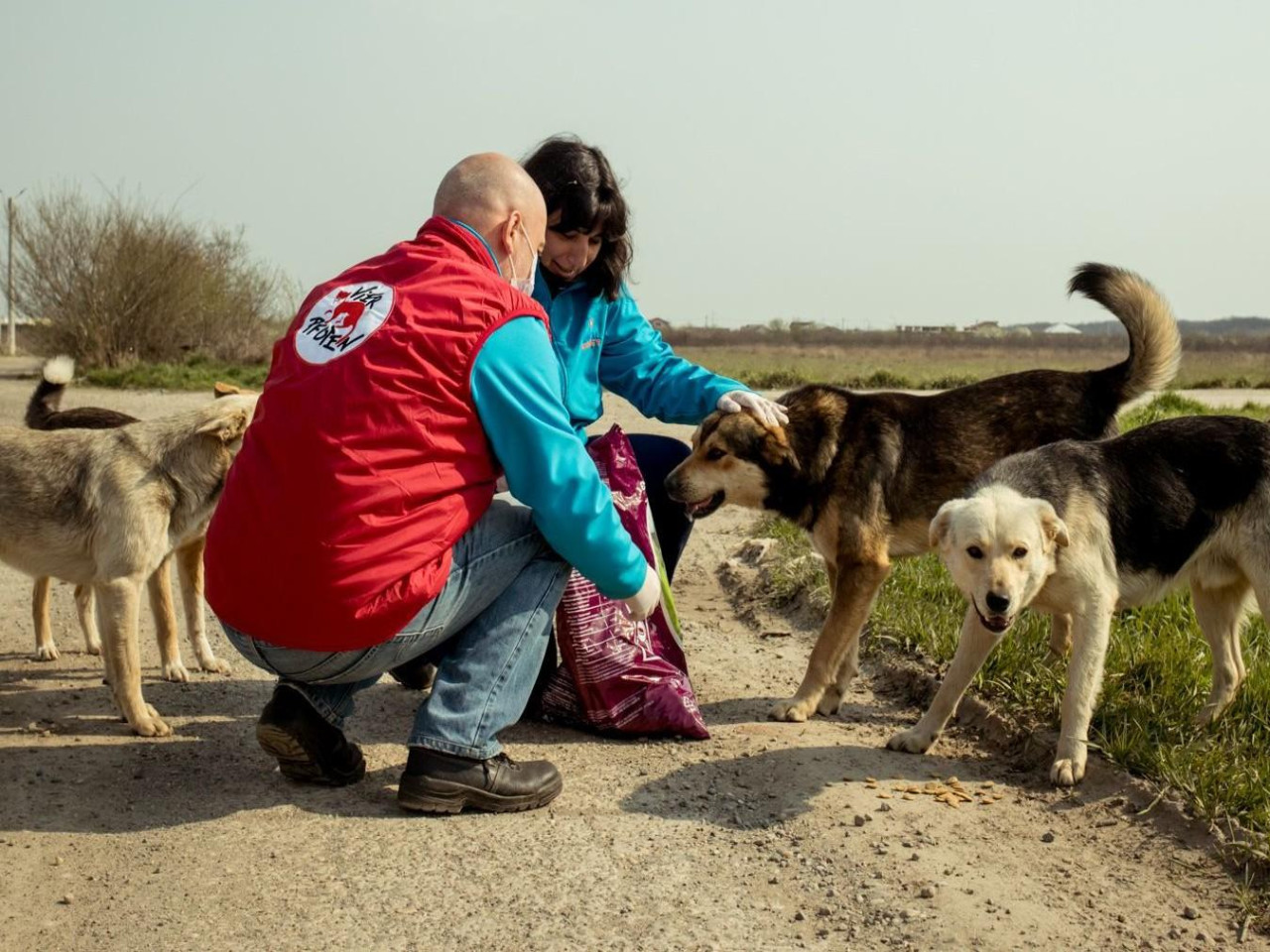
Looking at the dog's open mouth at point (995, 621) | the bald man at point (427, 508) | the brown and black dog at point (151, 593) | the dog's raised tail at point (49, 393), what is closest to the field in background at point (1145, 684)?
the dog's open mouth at point (995, 621)

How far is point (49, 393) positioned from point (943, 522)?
4460 mm

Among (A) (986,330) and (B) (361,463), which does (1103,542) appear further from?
(A) (986,330)

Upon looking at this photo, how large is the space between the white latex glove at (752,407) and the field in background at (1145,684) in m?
1.30

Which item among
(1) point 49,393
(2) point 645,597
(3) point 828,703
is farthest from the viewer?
(1) point 49,393

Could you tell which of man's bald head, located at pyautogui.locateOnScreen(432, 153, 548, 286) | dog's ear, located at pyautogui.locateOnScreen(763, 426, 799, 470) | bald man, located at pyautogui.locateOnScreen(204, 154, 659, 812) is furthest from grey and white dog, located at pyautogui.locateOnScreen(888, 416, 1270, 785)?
man's bald head, located at pyautogui.locateOnScreen(432, 153, 548, 286)

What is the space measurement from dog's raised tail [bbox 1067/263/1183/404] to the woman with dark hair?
5.31 ft

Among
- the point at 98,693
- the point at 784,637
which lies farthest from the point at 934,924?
the point at 98,693

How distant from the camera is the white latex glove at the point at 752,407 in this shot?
17.5 feet

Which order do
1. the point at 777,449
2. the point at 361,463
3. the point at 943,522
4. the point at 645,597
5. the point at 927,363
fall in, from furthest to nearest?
the point at 927,363 → the point at 777,449 → the point at 943,522 → the point at 645,597 → the point at 361,463

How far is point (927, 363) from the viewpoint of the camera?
1496 inches

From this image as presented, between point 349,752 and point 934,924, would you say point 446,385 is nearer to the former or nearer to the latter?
point 349,752

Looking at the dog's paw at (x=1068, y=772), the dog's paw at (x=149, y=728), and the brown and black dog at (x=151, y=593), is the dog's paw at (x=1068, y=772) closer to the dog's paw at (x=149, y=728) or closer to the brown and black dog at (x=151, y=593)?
the dog's paw at (x=149, y=728)

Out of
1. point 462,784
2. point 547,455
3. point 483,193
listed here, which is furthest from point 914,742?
point 483,193

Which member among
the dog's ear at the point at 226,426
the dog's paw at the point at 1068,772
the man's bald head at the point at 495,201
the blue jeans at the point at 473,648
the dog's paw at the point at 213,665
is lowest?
the dog's paw at the point at 213,665
